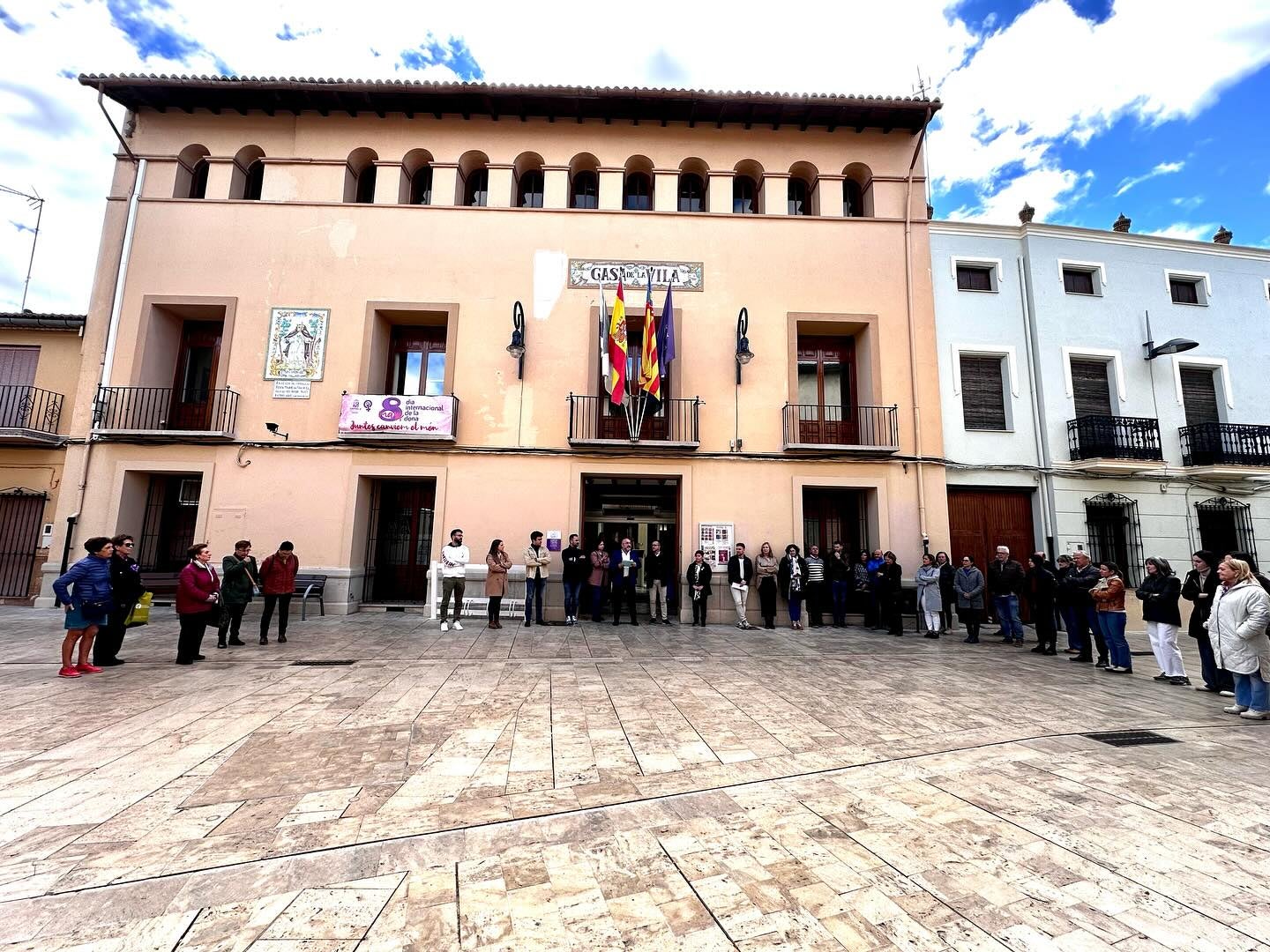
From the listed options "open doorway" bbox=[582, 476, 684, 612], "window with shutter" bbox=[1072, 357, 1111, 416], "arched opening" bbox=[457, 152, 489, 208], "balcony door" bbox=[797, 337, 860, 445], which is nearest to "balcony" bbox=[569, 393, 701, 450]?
"open doorway" bbox=[582, 476, 684, 612]

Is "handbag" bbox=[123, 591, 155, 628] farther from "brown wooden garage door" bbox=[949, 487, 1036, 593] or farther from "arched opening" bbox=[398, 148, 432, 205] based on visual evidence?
"brown wooden garage door" bbox=[949, 487, 1036, 593]

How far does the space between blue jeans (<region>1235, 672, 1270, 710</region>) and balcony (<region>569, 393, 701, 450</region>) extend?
8.08 metres

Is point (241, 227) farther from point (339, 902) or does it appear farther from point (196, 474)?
point (339, 902)

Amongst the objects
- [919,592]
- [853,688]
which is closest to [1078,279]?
[919,592]

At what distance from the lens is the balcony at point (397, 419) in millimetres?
11203

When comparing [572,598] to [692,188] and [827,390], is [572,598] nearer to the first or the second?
[827,390]

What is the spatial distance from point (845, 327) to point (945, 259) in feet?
9.66

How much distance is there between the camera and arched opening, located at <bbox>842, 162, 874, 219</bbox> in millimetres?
12937

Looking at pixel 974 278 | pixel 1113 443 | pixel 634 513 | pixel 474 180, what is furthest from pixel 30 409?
pixel 1113 443

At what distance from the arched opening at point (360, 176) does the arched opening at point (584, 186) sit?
4679mm

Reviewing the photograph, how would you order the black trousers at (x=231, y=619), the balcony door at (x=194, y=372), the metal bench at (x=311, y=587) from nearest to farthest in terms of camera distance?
the black trousers at (x=231, y=619) < the metal bench at (x=311, y=587) < the balcony door at (x=194, y=372)

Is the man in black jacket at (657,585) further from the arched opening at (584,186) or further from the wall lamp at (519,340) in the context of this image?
the arched opening at (584,186)

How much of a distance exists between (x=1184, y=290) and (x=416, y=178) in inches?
745

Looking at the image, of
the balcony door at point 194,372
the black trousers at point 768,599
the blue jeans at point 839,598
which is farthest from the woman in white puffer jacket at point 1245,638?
the balcony door at point 194,372
